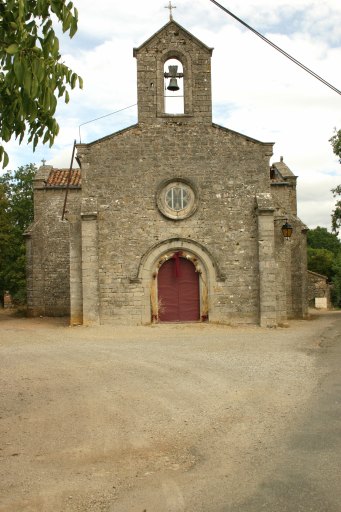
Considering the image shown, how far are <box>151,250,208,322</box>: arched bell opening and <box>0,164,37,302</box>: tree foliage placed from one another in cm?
1276

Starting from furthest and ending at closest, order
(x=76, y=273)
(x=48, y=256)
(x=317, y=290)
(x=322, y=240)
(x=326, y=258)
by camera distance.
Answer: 1. (x=322, y=240)
2. (x=326, y=258)
3. (x=317, y=290)
4. (x=48, y=256)
5. (x=76, y=273)

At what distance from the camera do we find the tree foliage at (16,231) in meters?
32.2

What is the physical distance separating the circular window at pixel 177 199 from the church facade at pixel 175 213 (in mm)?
35

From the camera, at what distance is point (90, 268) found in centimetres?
1730

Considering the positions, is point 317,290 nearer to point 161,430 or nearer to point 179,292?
point 179,292

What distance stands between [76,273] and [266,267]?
21.3 ft

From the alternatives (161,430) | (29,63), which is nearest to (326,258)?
(161,430)

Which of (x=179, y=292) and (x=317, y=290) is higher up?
(x=179, y=292)

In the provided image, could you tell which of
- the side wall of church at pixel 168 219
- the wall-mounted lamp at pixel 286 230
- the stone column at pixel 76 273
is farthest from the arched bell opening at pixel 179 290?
the wall-mounted lamp at pixel 286 230

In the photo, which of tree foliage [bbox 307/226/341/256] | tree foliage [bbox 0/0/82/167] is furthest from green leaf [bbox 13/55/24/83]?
tree foliage [bbox 307/226/341/256]

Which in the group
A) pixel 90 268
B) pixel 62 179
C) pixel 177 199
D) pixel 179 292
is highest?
pixel 62 179

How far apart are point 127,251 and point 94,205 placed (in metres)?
1.94

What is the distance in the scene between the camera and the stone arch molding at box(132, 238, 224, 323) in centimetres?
A: 1767

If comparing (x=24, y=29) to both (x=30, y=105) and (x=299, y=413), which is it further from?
(x=299, y=413)
